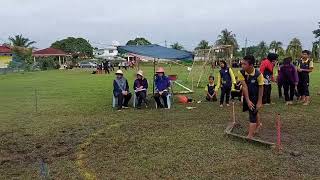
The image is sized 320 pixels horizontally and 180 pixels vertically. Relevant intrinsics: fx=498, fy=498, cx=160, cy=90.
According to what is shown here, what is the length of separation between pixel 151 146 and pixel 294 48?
229 feet

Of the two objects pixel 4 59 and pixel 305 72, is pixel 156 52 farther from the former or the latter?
pixel 4 59

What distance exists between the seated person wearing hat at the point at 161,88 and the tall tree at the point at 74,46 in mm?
100857

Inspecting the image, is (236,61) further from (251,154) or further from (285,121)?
(251,154)

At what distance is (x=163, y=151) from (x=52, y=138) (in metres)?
2.94

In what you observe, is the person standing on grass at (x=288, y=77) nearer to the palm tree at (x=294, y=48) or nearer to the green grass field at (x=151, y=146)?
the green grass field at (x=151, y=146)

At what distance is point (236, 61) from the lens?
5572cm

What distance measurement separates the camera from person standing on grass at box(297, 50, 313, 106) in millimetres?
15633

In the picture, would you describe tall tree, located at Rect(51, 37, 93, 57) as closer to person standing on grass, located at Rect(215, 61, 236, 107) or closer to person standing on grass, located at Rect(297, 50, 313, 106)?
person standing on grass, located at Rect(215, 61, 236, 107)

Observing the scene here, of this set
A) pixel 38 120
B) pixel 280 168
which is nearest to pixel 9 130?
pixel 38 120

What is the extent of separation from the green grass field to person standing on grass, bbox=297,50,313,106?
112 cm

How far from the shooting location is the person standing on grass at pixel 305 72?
15633 millimetres

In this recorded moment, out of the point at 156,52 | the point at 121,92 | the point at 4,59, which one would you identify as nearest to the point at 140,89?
the point at 121,92

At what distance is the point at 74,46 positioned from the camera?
117812mm

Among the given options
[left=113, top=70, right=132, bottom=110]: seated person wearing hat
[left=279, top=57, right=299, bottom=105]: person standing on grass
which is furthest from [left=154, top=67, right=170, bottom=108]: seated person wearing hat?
[left=279, top=57, right=299, bottom=105]: person standing on grass
